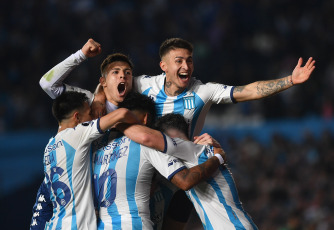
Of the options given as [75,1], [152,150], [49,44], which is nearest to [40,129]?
[49,44]

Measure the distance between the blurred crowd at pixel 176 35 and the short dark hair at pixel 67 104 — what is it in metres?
6.60

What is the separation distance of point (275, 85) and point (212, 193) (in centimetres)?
113

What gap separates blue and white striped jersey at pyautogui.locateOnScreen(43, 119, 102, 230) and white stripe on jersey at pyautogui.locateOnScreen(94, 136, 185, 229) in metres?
0.11

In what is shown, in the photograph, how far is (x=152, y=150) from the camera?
495 centimetres

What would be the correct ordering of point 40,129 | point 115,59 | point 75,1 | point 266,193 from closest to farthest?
point 115,59 → point 266,193 → point 40,129 → point 75,1

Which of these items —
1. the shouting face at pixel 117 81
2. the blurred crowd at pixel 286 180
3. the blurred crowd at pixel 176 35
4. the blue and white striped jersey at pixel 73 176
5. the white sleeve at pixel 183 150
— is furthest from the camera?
the blurred crowd at pixel 176 35

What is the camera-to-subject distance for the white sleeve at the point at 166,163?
4.85 m

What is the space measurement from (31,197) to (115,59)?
21.3 feet

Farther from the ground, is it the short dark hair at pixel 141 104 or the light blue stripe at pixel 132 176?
the short dark hair at pixel 141 104

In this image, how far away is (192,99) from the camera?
5.71 m

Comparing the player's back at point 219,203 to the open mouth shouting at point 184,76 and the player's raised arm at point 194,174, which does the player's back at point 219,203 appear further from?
the open mouth shouting at point 184,76

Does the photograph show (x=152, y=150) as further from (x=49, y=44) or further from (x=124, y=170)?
(x=49, y=44)

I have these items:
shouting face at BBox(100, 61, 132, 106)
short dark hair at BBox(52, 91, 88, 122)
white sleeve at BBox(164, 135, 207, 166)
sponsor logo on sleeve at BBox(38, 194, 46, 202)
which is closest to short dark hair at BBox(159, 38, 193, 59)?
shouting face at BBox(100, 61, 132, 106)

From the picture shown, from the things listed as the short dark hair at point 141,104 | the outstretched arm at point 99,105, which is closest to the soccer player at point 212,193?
the short dark hair at point 141,104
